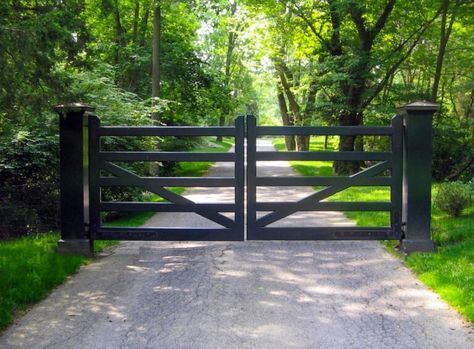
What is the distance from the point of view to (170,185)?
7.61 metres

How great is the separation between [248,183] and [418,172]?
229cm

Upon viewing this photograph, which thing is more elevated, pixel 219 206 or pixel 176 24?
pixel 176 24

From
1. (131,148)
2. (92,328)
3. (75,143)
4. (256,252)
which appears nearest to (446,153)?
(131,148)

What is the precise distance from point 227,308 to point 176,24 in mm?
24236

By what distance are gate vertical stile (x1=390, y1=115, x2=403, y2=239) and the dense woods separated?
4429 mm

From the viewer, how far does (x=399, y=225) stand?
→ 25.1ft

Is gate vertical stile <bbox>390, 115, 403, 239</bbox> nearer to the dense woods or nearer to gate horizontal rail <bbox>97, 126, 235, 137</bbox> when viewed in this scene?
gate horizontal rail <bbox>97, 126, 235, 137</bbox>

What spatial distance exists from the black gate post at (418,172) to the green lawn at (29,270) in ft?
14.5

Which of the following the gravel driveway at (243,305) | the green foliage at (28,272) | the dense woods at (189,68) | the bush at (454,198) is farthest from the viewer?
the bush at (454,198)

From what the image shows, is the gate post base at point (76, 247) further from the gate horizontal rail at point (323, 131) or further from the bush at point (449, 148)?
the bush at point (449, 148)

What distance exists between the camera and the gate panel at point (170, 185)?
7574mm

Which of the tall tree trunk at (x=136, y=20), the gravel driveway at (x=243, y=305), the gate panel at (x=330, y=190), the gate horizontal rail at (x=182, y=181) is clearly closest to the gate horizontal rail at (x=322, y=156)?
the gate panel at (x=330, y=190)

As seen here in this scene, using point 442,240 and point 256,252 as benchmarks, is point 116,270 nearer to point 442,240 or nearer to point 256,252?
point 256,252

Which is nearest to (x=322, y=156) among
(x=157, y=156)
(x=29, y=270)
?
(x=157, y=156)
